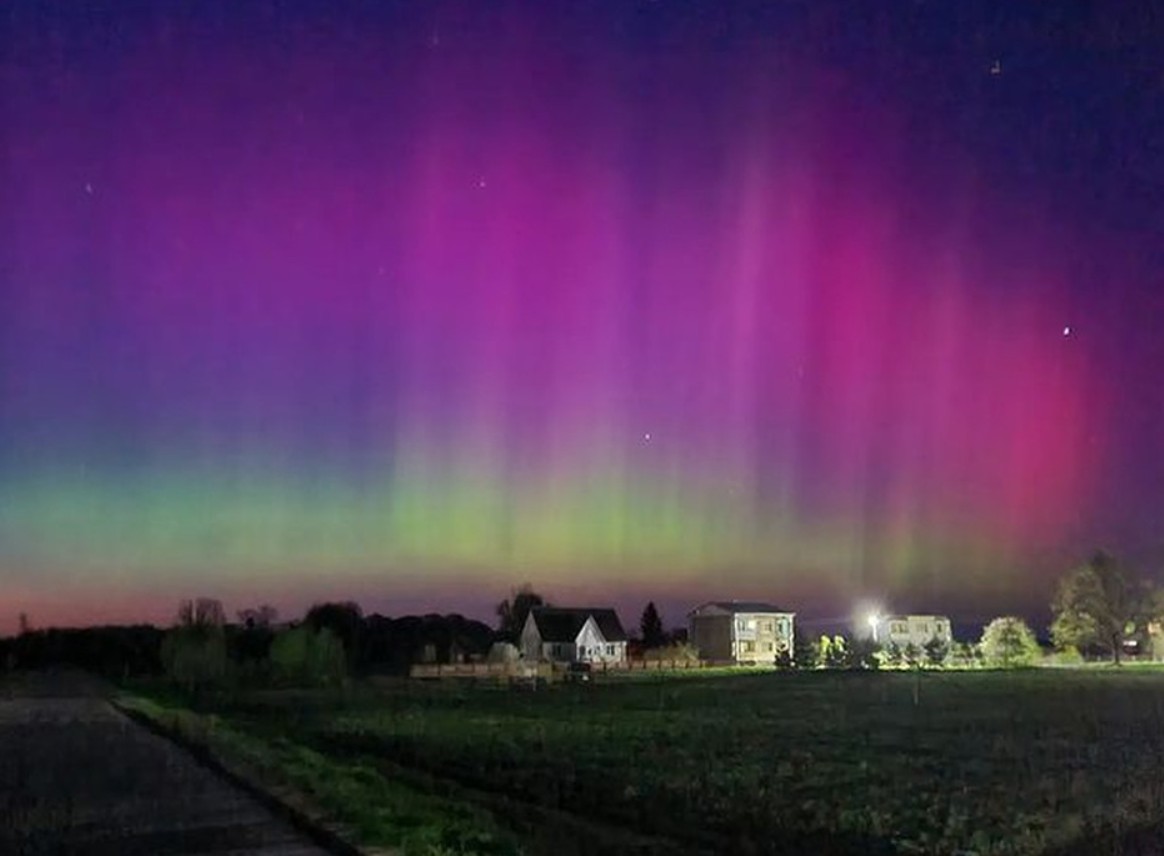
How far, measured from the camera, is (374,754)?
26.5 m

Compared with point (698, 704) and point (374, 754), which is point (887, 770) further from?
point (698, 704)

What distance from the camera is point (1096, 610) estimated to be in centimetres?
9938

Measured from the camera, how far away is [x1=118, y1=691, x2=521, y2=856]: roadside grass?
1174 cm

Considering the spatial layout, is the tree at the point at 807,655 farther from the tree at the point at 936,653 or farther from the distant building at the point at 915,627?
the distant building at the point at 915,627

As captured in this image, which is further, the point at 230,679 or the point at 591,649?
the point at 591,649

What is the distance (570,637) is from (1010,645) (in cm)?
3331

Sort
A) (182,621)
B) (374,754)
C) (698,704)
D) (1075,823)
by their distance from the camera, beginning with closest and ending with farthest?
1. (1075,823)
2. (374,754)
3. (698,704)
4. (182,621)

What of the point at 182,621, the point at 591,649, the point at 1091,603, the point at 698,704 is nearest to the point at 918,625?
the point at 1091,603

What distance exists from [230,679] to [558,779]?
62.5m

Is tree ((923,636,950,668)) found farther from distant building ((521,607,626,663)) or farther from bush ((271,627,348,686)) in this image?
bush ((271,627,348,686))

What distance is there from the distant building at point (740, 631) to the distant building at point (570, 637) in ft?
28.1

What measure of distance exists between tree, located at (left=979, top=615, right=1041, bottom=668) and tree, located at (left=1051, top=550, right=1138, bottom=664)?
5.64 metres

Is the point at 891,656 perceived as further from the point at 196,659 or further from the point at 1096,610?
the point at 196,659

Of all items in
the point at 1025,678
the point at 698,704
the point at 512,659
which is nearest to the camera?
the point at 698,704
